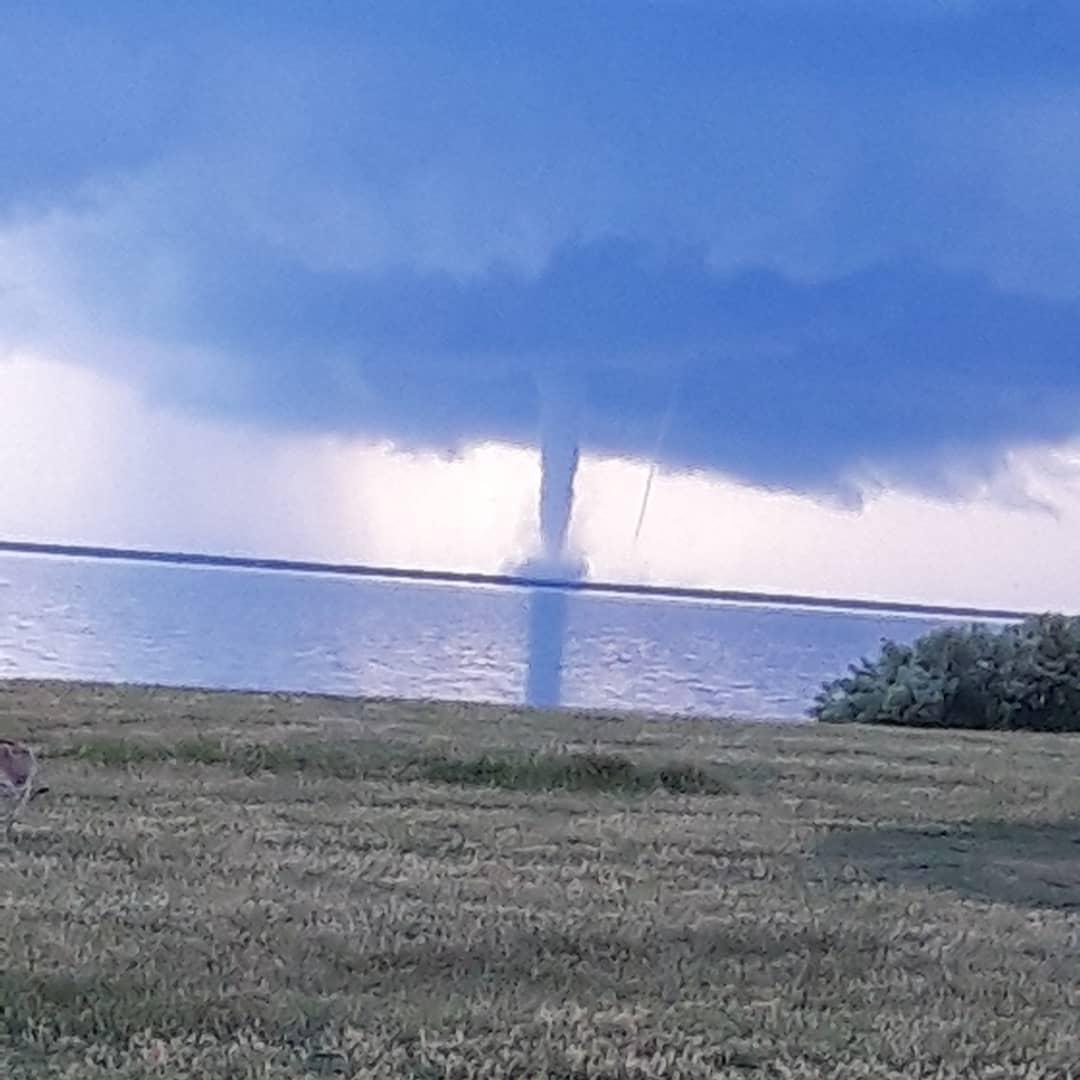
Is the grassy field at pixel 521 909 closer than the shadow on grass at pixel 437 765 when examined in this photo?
Yes

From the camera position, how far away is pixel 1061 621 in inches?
536

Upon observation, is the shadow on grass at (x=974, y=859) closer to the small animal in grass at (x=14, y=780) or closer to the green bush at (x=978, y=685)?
the small animal in grass at (x=14, y=780)

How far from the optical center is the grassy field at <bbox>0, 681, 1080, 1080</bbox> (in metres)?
3.36

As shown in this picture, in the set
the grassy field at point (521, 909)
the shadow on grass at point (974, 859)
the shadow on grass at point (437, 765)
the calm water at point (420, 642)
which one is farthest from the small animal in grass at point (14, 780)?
the calm water at point (420, 642)

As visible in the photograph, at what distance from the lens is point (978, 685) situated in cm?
1294

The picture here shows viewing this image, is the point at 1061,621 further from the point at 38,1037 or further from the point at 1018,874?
the point at 38,1037

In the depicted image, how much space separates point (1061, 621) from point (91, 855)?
33.0 feet

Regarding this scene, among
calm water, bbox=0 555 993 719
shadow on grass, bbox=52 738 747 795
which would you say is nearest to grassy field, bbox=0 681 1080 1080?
shadow on grass, bbox=52 738 747 795

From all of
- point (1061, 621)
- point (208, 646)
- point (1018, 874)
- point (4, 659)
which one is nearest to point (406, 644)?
point (208, 646)

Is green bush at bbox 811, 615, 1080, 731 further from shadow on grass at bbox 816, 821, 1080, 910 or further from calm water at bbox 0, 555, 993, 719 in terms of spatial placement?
shadow on grass at bbox 816, 821, 1080, 910

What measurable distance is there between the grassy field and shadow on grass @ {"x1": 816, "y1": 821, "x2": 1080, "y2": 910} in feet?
0.06

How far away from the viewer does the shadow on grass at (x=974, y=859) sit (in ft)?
17.3

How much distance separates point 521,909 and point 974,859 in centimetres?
195

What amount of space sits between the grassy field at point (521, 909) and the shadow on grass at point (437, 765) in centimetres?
2
